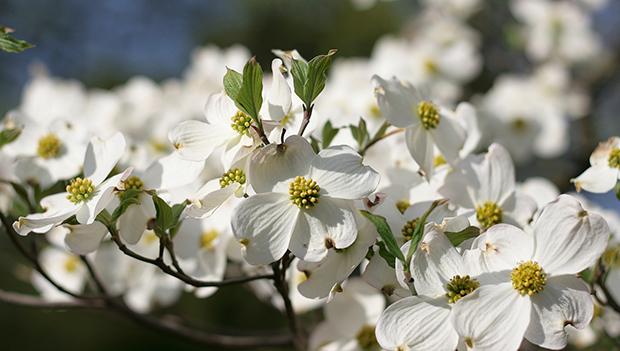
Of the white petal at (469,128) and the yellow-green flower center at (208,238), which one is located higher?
the white petal at (469,128)

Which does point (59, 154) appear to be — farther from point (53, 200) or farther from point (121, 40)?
point (121, 40)

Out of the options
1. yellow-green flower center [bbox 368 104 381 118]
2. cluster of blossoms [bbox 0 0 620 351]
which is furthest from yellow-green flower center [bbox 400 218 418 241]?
yellow-green flower center [bbox 368 104 381 118]

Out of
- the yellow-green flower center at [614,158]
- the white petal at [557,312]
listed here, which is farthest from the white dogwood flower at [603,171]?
the white petal at [557,312]

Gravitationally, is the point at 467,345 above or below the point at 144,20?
above

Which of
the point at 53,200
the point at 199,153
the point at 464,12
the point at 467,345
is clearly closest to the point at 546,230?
the point at 467,345

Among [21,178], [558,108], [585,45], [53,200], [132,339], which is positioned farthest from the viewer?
[132,339]

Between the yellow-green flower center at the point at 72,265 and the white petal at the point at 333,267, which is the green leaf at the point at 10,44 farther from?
the yellow-green flower center at the point at 72,265

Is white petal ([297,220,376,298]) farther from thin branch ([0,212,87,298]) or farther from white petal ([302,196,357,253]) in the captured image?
thin branch ([0,212,87,298])
